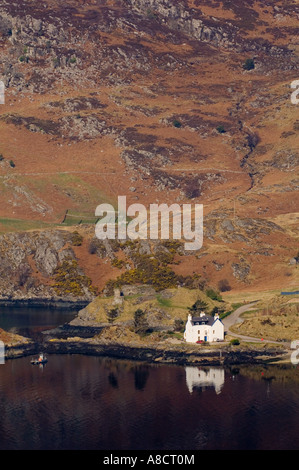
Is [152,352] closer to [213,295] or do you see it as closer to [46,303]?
[213,295]

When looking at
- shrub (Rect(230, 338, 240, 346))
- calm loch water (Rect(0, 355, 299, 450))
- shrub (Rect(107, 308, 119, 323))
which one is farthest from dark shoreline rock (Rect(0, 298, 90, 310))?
shrub (Rect(230, 338, 240, 346))

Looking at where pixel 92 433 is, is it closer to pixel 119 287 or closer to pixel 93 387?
pixel 93 387

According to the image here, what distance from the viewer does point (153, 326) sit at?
154 metres

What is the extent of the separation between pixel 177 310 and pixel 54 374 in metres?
38.9

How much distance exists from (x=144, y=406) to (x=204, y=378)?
57.9ft

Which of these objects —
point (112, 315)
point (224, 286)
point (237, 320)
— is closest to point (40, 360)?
point (112, 315)

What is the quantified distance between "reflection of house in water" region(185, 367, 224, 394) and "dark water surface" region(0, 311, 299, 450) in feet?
0.52

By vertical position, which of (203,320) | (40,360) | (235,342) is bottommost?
(40,360)

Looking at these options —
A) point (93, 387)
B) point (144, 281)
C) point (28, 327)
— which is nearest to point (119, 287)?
point (144, 281)

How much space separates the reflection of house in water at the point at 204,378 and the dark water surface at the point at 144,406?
0.52 ft

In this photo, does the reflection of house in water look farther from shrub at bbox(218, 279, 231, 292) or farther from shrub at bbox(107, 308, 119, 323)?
shrub at bbox(218, 279, 231, 292)

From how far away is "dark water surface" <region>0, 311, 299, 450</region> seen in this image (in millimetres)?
97625

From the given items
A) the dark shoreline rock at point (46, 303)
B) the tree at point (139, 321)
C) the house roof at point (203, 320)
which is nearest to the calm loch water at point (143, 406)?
the tree at point (139, 321)

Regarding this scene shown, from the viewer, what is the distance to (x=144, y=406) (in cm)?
11044
